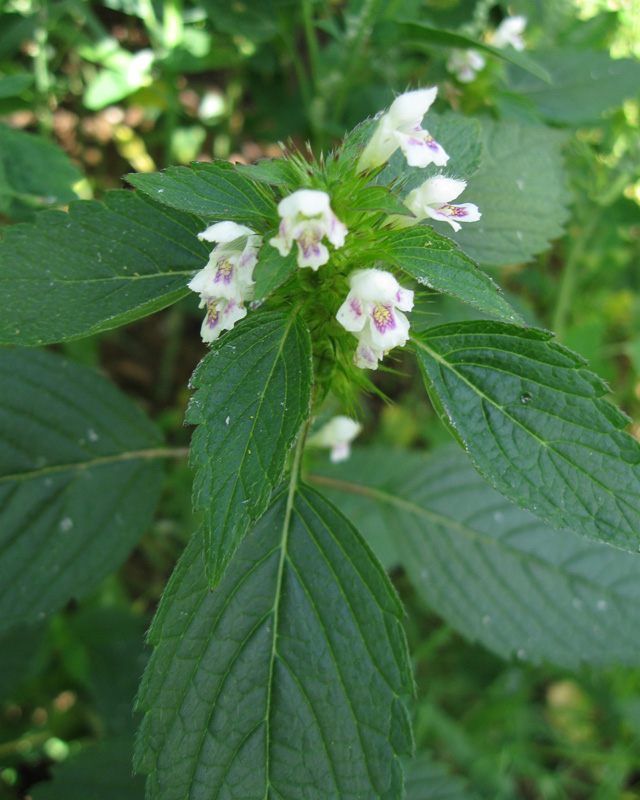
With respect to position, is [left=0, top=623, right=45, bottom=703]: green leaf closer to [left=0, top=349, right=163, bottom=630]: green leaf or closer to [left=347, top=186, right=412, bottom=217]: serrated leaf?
[left=0, top=349, right=163, bottom=630]: green leaf

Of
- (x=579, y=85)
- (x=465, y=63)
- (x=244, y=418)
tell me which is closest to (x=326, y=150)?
(x=465, y=63)

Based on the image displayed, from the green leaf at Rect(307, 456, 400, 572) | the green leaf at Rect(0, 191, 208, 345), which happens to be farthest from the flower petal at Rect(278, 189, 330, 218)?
the green leaf at Rect(307, 456, 400, 572)

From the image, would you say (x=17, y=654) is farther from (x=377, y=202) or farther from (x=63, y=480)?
(x=377, y=202)

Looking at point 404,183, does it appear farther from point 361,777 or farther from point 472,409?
point 361,777

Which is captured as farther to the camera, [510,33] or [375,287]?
[510,33]

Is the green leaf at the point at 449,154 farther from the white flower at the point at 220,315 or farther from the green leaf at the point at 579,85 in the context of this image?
the green leaf at the point at 579,85

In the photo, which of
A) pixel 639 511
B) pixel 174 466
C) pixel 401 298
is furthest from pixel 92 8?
pixel 639 511

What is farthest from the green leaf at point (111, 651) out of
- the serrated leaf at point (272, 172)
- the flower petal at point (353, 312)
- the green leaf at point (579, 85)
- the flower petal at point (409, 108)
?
the green leaf at point (579, 85)
